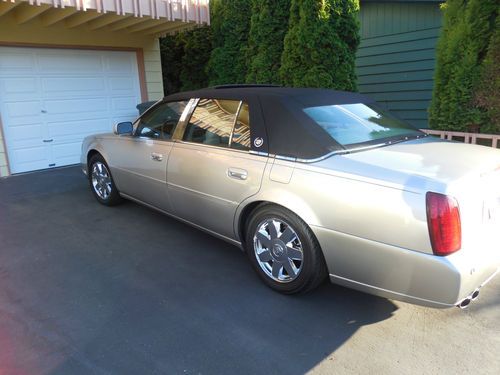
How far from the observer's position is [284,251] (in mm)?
2982

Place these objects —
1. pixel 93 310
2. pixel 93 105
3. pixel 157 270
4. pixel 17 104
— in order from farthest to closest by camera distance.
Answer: pixel 93 105
pixel 17 104
pixel 157 270
pixel 93 310

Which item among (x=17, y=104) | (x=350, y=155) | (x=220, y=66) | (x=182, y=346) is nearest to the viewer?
(x=182, y=346)

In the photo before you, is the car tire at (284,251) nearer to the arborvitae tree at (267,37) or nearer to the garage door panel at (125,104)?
the arborvitae tree at (267,37)

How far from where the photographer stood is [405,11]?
8.45 m

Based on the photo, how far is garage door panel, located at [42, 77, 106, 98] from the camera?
7.72m

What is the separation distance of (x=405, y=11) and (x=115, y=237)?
756cm

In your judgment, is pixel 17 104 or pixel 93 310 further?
pixel 17 104

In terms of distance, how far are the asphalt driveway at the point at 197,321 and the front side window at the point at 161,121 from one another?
117cm

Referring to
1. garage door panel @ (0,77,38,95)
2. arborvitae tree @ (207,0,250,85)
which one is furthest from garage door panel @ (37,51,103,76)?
arborvitae tree @ (207,0,250,85)

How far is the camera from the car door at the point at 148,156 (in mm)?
4090

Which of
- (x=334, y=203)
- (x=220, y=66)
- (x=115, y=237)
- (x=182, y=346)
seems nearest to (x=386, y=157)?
(x=334, y=203)

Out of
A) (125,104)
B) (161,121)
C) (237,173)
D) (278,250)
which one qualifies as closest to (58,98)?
(125,104)

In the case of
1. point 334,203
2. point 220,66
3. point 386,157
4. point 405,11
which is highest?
point 405,11

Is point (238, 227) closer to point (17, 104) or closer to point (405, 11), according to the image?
point (17, 104)
